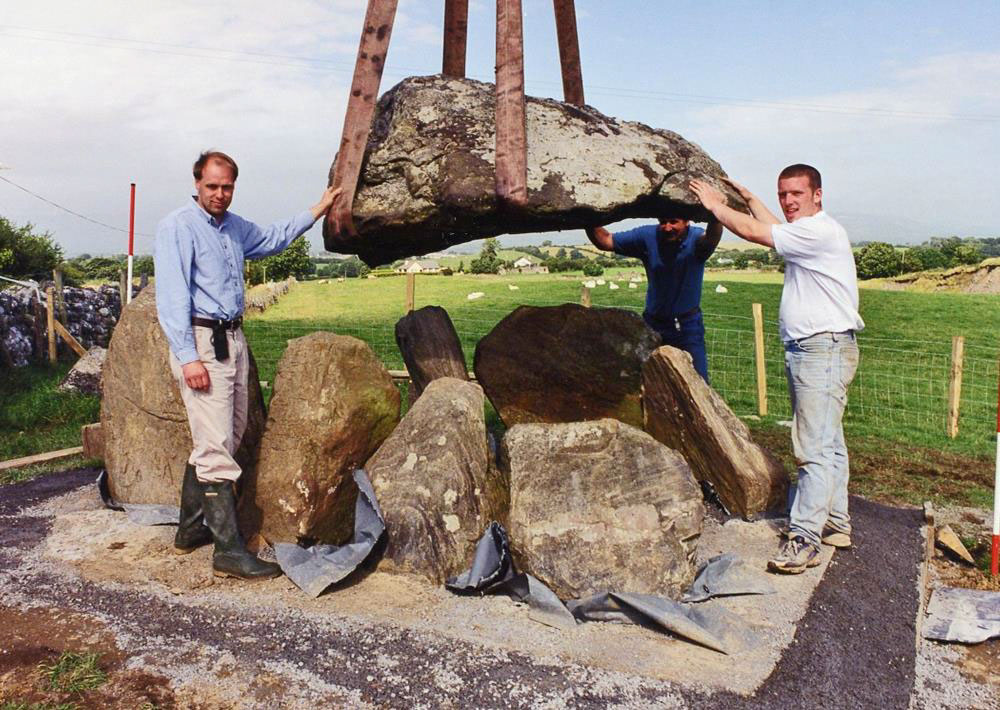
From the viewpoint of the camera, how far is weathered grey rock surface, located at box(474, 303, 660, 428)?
7.76 meters

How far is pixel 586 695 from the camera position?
3908mm

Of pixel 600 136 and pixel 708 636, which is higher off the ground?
pixel 600 136

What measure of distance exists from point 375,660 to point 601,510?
1629 millimetres

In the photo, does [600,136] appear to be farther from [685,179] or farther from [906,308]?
[906,308]

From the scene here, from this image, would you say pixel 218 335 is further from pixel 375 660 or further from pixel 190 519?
pixel 375 660

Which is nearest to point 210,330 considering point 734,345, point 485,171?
point 485,171

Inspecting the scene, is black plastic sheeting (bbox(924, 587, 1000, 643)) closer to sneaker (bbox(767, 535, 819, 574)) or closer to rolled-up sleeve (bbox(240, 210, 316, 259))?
sneaker (bbox(767, 535, 819, 574))

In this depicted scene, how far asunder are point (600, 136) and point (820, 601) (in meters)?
3.45

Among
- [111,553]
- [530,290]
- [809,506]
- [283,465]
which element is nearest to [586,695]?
[809,506]

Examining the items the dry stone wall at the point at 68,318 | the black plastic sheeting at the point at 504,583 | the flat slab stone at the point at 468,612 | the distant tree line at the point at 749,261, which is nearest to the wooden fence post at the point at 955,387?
the flat slab stone at the point at 468,612

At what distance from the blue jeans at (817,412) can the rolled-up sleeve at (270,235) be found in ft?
11.5

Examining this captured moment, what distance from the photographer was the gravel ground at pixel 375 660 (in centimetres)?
391

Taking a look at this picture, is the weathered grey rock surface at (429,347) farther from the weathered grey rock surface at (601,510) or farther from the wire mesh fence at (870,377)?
the wire mesh fence at (870,377)

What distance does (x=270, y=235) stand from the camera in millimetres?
5770
